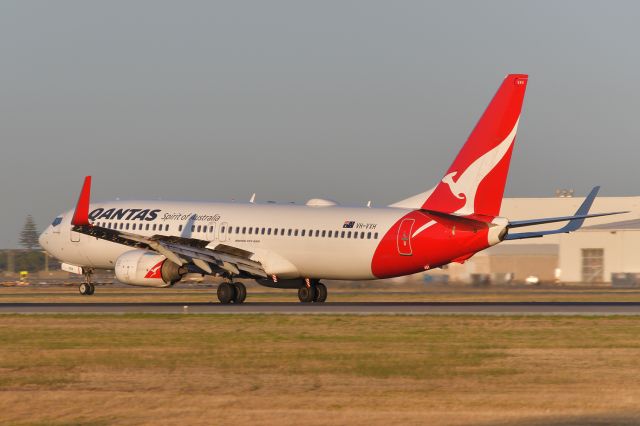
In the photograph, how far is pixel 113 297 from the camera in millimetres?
65000

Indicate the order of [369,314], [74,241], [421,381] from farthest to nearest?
[74,241] → [369,314] → [421,381]

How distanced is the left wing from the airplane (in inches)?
2.1

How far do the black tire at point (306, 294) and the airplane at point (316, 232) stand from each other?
0.06 metres

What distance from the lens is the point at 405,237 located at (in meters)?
51.7

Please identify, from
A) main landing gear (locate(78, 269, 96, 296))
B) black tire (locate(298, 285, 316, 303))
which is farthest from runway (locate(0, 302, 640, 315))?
main landing gear (locate(78, 269, 96, 296))

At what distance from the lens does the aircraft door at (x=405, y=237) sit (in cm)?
5166

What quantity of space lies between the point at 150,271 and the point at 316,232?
762cm

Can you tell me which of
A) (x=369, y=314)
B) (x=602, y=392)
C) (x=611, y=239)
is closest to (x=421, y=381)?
(x=602, y=392)

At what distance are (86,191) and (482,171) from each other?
1699 cm

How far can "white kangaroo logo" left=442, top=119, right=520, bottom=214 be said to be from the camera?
5047 cm

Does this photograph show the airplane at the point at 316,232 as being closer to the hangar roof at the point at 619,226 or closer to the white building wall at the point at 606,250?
the white building wall at the point at 606,250

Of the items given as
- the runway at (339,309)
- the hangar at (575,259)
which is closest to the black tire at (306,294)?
the runway at (339,309)

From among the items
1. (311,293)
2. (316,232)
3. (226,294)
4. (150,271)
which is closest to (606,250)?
(311,293)

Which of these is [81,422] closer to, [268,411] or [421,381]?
[268,411]
